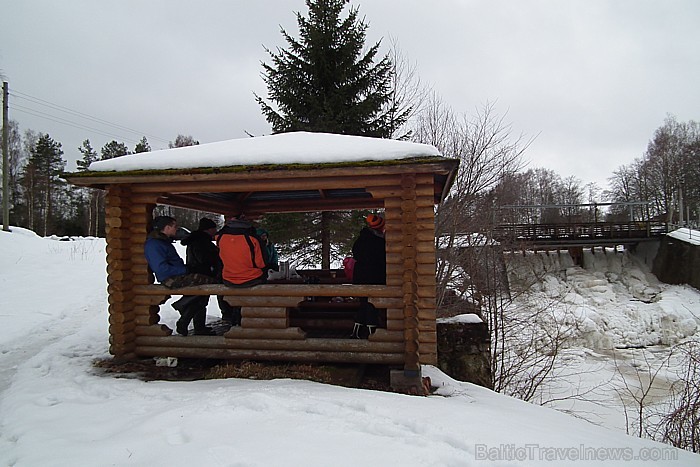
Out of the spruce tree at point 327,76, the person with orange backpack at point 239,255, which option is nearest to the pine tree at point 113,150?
the spruce tree at point 327,76

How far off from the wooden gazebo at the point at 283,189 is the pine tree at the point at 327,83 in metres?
6.52

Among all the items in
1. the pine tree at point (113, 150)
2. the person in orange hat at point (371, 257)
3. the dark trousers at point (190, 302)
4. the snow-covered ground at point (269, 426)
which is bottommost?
the snow-covered ground at point (269, 426)

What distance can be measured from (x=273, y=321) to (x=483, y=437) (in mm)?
3404

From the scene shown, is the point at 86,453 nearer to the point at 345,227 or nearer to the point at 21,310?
the point at 21,310

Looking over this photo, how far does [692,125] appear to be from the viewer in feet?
133

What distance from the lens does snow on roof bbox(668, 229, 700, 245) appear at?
74.3 feet

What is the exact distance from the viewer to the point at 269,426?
358 centimetres

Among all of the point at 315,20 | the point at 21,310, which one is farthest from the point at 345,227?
the point at 21,310

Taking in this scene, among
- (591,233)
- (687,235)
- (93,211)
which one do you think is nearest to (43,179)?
(93,211)

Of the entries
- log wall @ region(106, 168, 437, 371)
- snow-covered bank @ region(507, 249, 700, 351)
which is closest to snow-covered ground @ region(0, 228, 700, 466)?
log wall @ region(106, 168, 437, 371)

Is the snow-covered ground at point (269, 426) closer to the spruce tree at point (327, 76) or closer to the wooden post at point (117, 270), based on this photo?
the wooden post at point (117, 270)

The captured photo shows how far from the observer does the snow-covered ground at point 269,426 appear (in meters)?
3.14

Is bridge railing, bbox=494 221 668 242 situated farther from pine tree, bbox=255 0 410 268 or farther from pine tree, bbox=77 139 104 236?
pine tree, bbox=77 139 104 236

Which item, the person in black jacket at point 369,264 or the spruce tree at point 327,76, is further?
the spruce tree at point 327,76
